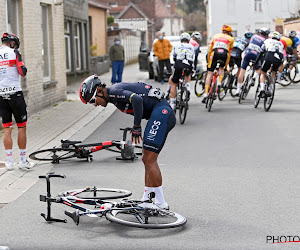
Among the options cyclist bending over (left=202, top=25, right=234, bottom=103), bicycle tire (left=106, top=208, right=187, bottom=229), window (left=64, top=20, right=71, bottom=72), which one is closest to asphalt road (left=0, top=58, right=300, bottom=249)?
bicycle tire (left=106, top=208, right=187, bottom=229)

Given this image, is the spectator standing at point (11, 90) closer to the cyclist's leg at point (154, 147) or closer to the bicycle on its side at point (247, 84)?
the cyclist's leg at point (154, 147)

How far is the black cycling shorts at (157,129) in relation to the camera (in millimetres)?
6727

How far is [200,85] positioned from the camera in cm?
2027

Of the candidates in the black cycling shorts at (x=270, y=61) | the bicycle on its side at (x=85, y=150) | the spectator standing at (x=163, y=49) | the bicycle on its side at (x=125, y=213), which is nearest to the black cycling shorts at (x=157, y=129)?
the bicycle on its side at (x=125, y=213)

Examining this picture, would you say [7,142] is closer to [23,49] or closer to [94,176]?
[94,176]

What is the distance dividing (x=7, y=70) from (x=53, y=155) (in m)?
1.42

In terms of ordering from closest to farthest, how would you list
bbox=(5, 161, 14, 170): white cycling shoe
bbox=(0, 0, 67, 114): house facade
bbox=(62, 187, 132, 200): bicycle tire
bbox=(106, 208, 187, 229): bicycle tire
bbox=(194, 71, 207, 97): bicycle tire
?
1. bbox=(106, 208, 187, 229): bicycle tire
2. bbox=(62, 187, 132, 200): bicycle tire
3. bbox=(5, 161, 14, 170): white cycling shoe
4. bbox=(0, 0, 67, 114): house facade
5. bbox=(194, 71, 207, 97): bicycle tire

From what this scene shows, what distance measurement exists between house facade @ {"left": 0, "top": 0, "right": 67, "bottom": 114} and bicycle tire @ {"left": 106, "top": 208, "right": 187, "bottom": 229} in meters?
8.65

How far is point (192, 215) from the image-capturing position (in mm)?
6789

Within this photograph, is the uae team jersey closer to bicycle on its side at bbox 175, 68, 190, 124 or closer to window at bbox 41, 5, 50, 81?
bicycle on its side at bbox 175, 68, 190, 124

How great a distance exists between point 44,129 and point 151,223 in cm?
771

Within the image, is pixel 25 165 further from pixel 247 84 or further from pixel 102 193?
pixel 247 84

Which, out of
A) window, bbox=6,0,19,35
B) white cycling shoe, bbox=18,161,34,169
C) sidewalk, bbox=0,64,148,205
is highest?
window, bbox=6,0,19,35

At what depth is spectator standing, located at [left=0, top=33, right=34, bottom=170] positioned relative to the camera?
379 inches
